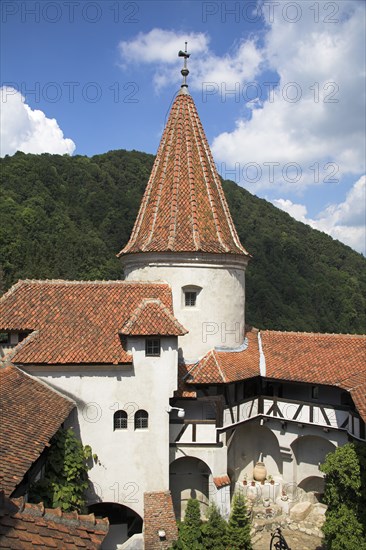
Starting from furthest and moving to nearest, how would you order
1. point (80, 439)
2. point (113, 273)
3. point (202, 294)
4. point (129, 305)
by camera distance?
point (113, 273) < point (202, 294) < point (129, 305) < point (80, 439)

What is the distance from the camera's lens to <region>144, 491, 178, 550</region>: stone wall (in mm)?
14682

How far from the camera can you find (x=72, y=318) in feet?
58.2

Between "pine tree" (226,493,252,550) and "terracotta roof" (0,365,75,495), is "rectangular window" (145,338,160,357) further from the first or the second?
"pine tree" (226,493,252,550)

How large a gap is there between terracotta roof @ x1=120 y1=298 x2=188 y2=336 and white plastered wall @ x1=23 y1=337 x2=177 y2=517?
17.8 inches

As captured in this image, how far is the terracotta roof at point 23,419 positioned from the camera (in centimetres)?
Answer: 1056

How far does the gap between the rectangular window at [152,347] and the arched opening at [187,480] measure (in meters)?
5.34

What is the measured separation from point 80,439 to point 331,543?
884cm

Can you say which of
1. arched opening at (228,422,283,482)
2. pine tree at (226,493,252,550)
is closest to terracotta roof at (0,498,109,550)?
pine tree at (226,493,252,550)

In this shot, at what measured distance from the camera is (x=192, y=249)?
19500 mm

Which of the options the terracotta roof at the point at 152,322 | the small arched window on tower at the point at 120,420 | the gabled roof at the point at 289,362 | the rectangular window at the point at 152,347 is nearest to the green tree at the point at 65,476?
the small arched window on tower at the point at 120,420

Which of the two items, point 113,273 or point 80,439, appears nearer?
point 80,439

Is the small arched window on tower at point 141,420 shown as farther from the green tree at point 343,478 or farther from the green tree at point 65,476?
the green tree at point 343,478

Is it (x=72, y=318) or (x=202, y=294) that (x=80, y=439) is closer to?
(x=72, y=318)

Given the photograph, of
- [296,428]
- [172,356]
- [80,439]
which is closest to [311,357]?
[296,428]
